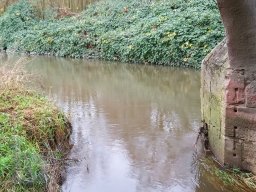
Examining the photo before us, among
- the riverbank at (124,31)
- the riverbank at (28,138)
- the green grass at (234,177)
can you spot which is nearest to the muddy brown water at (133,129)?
the green grass at (234,177)

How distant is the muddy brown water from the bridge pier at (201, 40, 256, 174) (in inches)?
16.2

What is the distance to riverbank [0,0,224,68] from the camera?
15242mm

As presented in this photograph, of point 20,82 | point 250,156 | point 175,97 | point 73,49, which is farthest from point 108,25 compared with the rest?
point 250,156

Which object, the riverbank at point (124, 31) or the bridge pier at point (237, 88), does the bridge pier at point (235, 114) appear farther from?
the riverbank at point (124, 31)

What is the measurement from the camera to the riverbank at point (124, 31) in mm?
15242

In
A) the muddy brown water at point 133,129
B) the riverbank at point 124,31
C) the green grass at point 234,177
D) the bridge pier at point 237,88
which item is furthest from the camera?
the riverbank at point 124,31

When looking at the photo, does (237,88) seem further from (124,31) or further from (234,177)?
(124,31)

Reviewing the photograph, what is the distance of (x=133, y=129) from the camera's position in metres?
8.37

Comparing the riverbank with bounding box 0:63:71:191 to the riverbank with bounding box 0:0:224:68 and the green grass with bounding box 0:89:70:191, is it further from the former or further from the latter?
the riverbank with bounding box 0:0:224:68

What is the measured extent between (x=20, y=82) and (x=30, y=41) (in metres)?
14.7

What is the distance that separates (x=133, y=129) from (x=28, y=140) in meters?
2.84

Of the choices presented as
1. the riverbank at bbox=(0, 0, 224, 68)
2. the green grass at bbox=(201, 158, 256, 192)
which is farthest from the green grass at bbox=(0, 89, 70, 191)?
the riverbank at bbox=(0, 0, 224, 68)

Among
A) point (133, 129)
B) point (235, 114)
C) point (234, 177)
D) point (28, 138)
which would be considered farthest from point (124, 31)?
point (234, 177)

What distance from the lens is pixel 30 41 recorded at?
22.4 meters
